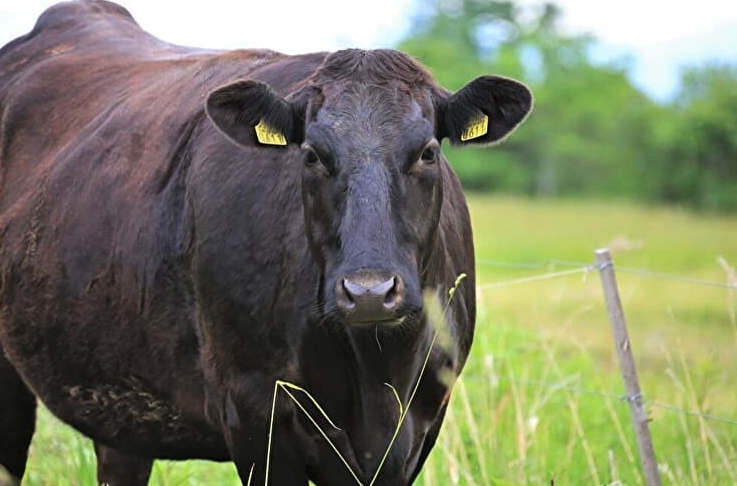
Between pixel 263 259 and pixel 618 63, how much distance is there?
82233 mm

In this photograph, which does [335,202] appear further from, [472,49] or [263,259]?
[472,49]

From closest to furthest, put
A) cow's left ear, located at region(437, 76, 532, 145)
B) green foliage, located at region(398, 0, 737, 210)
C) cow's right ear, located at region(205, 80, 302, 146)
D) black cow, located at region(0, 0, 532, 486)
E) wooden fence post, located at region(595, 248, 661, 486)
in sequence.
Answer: black cow, located at region(0, 0, 532, 486), cow's right ear, located at region(205, 80, 302, 146), cow's left ear, located at region(437, 76, 532, 145), wooden fence post, located at region(595, 248, 661, 486), green foliage, located at region(398, 0, 737, 210)

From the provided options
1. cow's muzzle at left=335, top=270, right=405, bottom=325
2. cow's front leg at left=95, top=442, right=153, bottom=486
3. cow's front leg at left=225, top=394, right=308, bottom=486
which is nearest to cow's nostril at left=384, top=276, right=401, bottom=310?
cow's muzzle at left=335, top=270, right=405, bottom=325

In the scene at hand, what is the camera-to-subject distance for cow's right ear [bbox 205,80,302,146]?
4.23 m

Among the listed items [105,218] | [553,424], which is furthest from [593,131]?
[105,218]

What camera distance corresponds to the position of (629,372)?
541 centimetres

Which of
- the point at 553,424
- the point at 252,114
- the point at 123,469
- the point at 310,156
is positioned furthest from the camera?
the point at 553,424

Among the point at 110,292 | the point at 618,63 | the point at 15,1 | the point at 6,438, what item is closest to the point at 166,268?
the point at 110,292

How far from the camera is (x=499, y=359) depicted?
7.24 metres

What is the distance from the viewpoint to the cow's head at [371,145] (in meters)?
3.76

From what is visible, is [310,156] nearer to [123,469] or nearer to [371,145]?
[371,145]

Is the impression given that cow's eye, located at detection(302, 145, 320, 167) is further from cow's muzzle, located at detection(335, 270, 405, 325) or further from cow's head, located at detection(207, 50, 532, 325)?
cow's muzzle, located at detection(335, 270, 405, 325)

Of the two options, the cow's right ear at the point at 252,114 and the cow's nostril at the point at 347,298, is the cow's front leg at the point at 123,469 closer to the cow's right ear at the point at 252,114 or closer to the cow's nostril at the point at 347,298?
the cow's right ear at the point at 252,114

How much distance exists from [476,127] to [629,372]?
5.29 ft
